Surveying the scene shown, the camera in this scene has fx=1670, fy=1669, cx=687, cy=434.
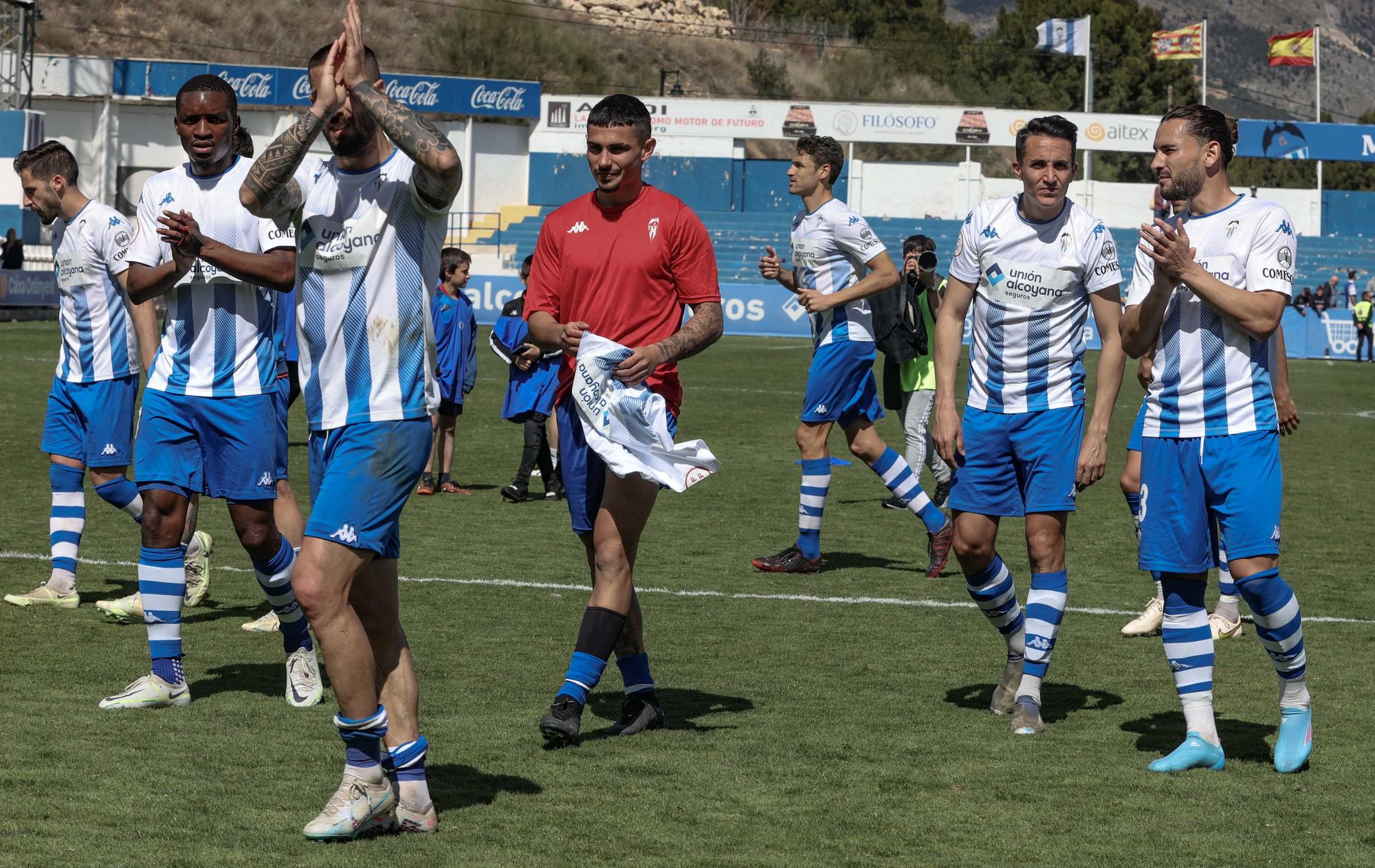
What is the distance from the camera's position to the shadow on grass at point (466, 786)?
5.11 metres

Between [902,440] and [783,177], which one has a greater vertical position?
[783,177]

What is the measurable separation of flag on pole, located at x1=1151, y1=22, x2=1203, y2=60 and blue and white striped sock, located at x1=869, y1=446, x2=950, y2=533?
207 ft

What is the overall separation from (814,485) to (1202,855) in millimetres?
5575

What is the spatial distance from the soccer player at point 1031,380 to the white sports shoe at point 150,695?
302 centimetres

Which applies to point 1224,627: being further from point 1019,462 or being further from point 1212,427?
point 1212,427

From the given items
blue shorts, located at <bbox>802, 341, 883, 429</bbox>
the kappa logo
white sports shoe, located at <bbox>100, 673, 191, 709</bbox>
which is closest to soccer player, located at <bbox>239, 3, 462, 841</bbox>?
the kappa logo

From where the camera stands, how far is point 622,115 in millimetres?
5781

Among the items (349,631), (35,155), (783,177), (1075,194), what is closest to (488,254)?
(783,177)

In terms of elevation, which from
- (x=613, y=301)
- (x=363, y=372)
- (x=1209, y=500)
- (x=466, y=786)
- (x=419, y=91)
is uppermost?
(x=419, y=91)

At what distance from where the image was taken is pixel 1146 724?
21.0 feet

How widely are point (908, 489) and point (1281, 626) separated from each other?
4.46 metres

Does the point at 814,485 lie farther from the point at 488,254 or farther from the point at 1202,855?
the point at 488,254

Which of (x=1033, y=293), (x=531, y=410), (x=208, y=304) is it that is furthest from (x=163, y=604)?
(x=531, y=410)

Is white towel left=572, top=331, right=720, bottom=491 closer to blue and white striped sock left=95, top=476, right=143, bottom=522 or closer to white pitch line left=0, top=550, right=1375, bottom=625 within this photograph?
white pitch line left=0, top=550, right=1375, bottom=625
